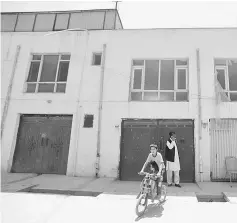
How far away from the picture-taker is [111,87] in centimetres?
996

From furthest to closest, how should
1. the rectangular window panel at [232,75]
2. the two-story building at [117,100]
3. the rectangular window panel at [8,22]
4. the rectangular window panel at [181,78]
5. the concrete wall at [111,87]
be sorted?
1. the rectangular window panel at [8,22]
2. the rectangular window panel at [181,78]
3. the rectangular window panel at [232,75]
4. the concrete wall at [111,87]
5. the two-story building at [117,100]

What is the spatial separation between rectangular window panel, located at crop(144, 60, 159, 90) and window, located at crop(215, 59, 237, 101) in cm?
271

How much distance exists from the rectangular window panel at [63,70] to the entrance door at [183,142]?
16.9 ft

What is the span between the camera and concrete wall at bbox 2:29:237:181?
925cm

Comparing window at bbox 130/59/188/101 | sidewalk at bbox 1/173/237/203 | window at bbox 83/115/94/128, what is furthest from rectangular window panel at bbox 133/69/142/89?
sidewalk at bbox 1/173/237/203

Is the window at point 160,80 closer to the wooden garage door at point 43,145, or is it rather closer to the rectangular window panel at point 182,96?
the rectangular window panel at point 182,96

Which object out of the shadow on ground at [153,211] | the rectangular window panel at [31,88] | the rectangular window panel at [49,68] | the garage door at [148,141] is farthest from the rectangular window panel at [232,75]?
the rectangular window panel at [31,88]

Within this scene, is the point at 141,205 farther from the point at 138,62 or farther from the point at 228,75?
the point at 228,75

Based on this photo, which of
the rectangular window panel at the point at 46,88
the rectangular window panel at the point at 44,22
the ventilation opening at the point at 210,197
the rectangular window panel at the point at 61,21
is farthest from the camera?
the rectangular window panel at the point at 44,22

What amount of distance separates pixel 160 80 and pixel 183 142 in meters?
2.97

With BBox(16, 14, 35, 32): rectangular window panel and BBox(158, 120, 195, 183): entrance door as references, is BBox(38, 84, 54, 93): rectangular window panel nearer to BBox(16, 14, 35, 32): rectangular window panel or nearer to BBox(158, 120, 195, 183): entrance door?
BBox(16, 14, 35, 32): rectangular window panel

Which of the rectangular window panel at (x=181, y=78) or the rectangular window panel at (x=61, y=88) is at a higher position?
the rectangular window panel at (x=181, y=78)

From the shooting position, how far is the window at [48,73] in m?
Answer: 10.6

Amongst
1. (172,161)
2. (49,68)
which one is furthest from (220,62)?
(49,68)
